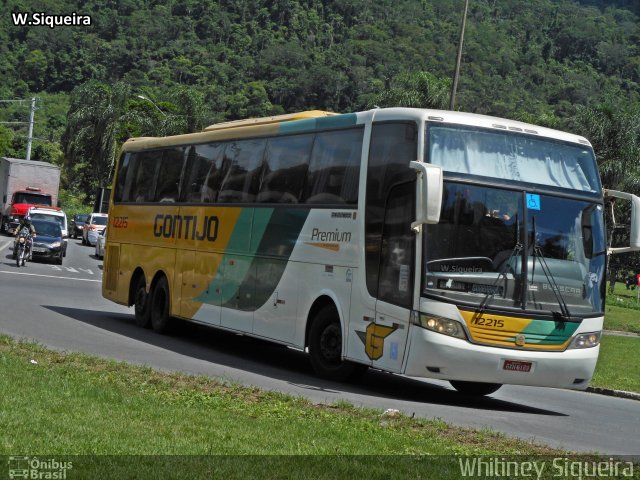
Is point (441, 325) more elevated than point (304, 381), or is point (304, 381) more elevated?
point (441, 325)

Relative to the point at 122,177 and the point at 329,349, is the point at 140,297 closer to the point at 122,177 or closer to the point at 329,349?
the point at 122,177

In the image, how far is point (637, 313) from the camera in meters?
53.3

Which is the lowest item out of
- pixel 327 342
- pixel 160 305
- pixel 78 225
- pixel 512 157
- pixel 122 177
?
pixel 160 305

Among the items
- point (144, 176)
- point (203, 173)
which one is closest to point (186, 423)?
point (203, 173)

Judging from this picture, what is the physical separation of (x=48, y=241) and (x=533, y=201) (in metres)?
31.0

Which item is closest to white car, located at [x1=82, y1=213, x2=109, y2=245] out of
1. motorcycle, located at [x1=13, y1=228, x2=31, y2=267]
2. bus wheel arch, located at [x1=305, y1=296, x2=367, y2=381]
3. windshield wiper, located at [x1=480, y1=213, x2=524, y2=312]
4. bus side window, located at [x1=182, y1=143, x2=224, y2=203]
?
motorcycle, located at [x1=13, y1=228, x2=31, y2=267]

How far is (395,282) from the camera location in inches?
567

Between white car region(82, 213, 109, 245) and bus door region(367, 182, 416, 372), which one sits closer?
bus door region(367, 182, 416, 372)

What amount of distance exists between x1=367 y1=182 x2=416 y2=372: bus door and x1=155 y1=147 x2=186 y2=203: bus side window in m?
7.43

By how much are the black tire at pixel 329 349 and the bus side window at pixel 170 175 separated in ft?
19.8

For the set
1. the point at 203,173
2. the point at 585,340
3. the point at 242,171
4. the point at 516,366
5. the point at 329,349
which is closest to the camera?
the point at 516,366

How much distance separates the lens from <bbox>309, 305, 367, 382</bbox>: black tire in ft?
51.1

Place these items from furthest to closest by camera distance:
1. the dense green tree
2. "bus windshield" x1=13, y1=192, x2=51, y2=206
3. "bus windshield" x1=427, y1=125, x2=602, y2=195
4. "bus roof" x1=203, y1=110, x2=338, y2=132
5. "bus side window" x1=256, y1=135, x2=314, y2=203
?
the dense green tree < "bus windshield" x1=13, y1=192, x2=51, y2=206 < "bus roof" x1=203, y1=110, x2=338, y2=132 < "bus side window" x1=256, y1=135, x2=314, y2=203 < "bus windshield" x1=427, y1=125, x2=602, y2=195

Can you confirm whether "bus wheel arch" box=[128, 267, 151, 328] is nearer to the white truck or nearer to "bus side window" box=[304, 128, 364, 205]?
"bus side window" box=[304, 128, 364, 205]
